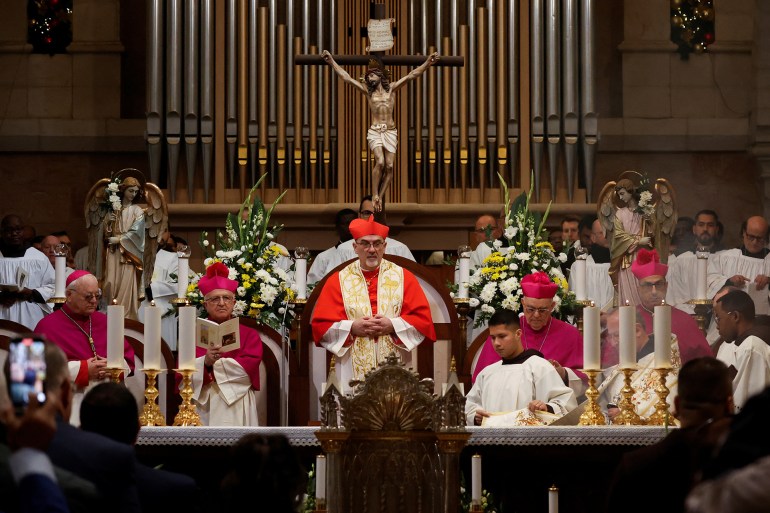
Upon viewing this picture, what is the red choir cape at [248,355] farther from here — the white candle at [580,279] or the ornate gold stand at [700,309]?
the ornate gold stand at [700,309]

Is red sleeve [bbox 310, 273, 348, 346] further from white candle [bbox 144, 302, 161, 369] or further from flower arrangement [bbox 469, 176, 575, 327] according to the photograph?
white candle [bbox 144, 302, 161, 369]

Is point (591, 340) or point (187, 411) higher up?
point (591, 340)

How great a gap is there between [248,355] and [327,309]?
1.92ft

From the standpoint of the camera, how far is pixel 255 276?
382 inches

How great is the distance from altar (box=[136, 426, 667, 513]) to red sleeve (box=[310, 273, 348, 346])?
1.77 m

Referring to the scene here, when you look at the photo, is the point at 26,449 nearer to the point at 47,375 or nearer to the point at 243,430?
the point at 47,375

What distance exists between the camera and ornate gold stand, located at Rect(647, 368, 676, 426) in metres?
7.25

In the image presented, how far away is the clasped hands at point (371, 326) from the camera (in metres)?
A: 8.97

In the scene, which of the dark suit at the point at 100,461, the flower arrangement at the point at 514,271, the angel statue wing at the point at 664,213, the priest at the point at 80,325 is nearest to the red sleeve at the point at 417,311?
the flower arrangement at the point at 514,271

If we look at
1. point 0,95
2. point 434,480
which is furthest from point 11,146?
point 434,480

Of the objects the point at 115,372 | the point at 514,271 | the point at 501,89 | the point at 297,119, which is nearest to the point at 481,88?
the point at 501,89

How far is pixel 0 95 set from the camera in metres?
15.9

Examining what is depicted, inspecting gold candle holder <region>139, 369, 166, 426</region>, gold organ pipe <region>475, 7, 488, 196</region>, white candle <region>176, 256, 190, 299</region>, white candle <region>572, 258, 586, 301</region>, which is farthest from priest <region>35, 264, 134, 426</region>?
gold organ pipe <region>475, 7, 488, 196</region>

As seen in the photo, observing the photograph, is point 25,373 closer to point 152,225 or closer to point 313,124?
point 152,225
